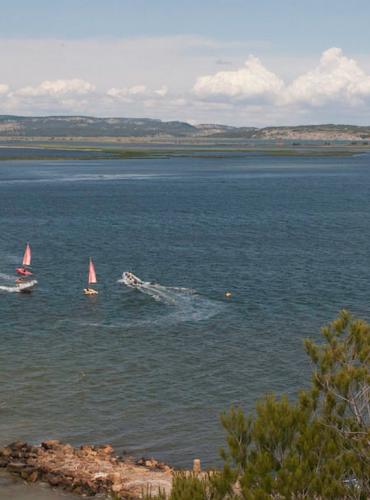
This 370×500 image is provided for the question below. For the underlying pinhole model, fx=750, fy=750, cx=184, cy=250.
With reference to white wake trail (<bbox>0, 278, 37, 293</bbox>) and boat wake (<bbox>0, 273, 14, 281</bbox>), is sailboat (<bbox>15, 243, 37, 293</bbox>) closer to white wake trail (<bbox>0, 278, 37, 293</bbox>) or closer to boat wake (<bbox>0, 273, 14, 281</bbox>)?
white wake trail (<bbox>0, 278, 37, 293</bbox>)

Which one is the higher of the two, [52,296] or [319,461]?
[319,461]

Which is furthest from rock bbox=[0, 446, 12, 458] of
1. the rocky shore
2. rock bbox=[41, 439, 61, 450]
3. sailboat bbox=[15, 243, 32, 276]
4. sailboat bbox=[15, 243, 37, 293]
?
sailboat bbox=[15, 243, 32, 276]

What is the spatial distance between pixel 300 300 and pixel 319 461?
167ft

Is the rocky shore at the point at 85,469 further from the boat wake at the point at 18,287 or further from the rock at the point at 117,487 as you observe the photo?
the boat wake at the point at 18,287

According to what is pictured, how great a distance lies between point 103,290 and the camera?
77875mm

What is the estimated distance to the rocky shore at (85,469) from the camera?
36.1m

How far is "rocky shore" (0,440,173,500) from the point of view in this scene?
36.1 m

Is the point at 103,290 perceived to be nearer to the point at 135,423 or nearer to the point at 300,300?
the point at 300,300

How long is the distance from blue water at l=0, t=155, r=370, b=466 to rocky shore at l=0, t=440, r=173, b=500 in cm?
226

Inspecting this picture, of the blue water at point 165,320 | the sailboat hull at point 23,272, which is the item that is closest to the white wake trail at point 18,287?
the blue water at point 165,320

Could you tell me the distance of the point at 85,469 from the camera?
37812 mm

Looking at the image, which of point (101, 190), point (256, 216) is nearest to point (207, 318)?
point (256, 216)

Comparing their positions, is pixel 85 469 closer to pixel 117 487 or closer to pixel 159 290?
pixel 117 487

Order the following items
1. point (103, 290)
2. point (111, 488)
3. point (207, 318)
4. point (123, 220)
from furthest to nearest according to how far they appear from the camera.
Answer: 1. point (123, 220)
2. point (103, 290)
3. point (207, 318)
4. point (111, 488)
